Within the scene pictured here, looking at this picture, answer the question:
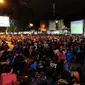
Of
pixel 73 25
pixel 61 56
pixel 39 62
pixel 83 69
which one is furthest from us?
pixel 73 25

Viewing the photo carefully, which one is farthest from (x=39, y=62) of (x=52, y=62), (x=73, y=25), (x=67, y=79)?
(x=73, y=25)

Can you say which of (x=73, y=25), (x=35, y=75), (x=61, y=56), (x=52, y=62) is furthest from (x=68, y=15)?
(x=35, y=75)

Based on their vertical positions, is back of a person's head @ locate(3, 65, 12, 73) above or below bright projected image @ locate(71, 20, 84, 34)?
below

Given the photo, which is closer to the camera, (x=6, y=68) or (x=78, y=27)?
(x=6, y=68)

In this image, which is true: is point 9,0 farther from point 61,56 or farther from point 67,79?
point 67,79

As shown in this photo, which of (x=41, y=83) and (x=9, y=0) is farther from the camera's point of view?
(x=9, y=0)

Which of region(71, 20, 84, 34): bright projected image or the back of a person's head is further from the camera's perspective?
region(71, 20, 84, 34): bright projected image

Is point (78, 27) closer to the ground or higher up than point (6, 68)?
higher up

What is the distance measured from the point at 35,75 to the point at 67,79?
112 cm

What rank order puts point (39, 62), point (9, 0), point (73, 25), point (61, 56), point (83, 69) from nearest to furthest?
point (83, 69), point (39, 62), point (61, 56), point (9, 0), point (73, 25)

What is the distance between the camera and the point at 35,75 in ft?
32.3

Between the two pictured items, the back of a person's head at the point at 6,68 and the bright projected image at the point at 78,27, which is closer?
the back of a person's head at the point at 6,68

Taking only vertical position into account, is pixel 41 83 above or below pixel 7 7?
below

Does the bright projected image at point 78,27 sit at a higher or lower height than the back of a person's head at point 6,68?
higher
